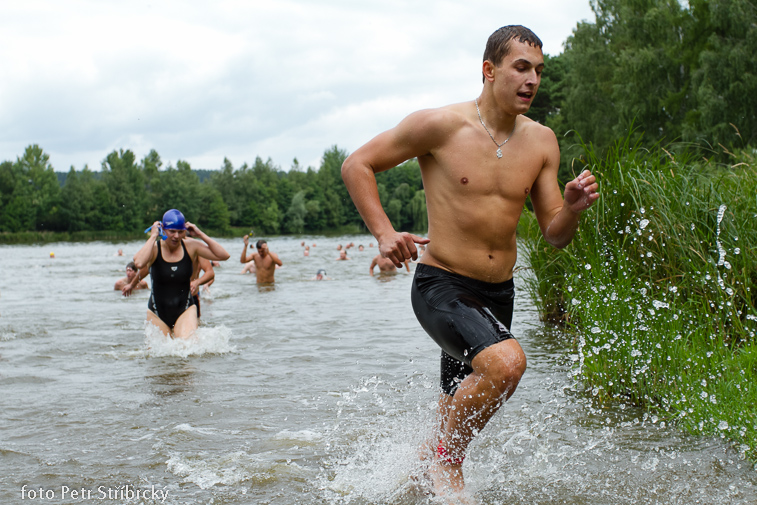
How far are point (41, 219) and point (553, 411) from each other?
9665cm

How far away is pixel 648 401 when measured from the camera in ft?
17.2

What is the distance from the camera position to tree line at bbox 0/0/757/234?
2972 centimetres

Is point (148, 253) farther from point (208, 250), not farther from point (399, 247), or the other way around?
point (399, 247)

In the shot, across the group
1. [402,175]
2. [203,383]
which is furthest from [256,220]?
[203,383]

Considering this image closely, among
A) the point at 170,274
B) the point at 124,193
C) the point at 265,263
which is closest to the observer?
the point at 170,274

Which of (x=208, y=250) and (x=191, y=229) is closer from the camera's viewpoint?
(x=191, y=229)

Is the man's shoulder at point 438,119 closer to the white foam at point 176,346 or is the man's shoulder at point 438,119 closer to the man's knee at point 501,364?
the man's knee at point 501,364

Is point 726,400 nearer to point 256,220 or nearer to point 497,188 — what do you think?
point 497,188

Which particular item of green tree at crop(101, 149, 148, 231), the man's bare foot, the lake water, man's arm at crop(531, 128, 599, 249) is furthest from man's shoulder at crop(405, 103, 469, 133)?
green tree at crop(101, 149, 148, 231)

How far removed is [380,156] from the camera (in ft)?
11.5

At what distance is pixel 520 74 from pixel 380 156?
2.54 feet

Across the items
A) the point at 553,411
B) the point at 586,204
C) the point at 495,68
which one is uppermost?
the point at 495,68

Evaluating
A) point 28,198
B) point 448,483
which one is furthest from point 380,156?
point 28,198

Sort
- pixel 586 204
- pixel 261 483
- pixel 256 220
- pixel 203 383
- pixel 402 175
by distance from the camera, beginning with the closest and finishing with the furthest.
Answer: pixel 586 204 < pixel 261 483 < pixel 203 383 < pixel 256 220 < pixel 402 175
